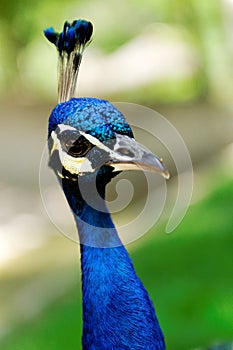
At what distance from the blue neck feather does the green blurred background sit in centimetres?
72

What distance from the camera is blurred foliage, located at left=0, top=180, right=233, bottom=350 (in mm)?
2559

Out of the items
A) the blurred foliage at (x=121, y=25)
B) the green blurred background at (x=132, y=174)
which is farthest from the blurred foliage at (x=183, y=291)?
the blurred foliage at (x=121, y=25)

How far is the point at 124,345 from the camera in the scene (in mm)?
1300

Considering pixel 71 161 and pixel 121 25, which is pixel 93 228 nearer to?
pixel 71 161

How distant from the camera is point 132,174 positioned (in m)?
4.07

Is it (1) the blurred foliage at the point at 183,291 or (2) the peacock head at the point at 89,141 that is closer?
(2) the peacock head at the point at 89,141

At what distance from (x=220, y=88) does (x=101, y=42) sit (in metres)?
1.02

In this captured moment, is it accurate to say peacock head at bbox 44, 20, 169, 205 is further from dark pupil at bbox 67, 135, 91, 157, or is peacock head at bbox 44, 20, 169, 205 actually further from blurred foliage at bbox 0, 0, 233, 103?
blurred foliage at bbox 0, 0, 233, 103

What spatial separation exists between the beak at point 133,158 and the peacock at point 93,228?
50 mm

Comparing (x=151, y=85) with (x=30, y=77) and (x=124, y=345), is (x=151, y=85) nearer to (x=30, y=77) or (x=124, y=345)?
(x=30, y=77)

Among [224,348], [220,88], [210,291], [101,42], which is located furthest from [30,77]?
[224,348]

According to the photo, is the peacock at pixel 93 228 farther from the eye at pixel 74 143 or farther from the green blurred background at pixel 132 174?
the green blurred background at pixel 132 174

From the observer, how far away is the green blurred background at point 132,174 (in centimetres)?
272

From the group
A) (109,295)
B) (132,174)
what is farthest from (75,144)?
(132,174)
